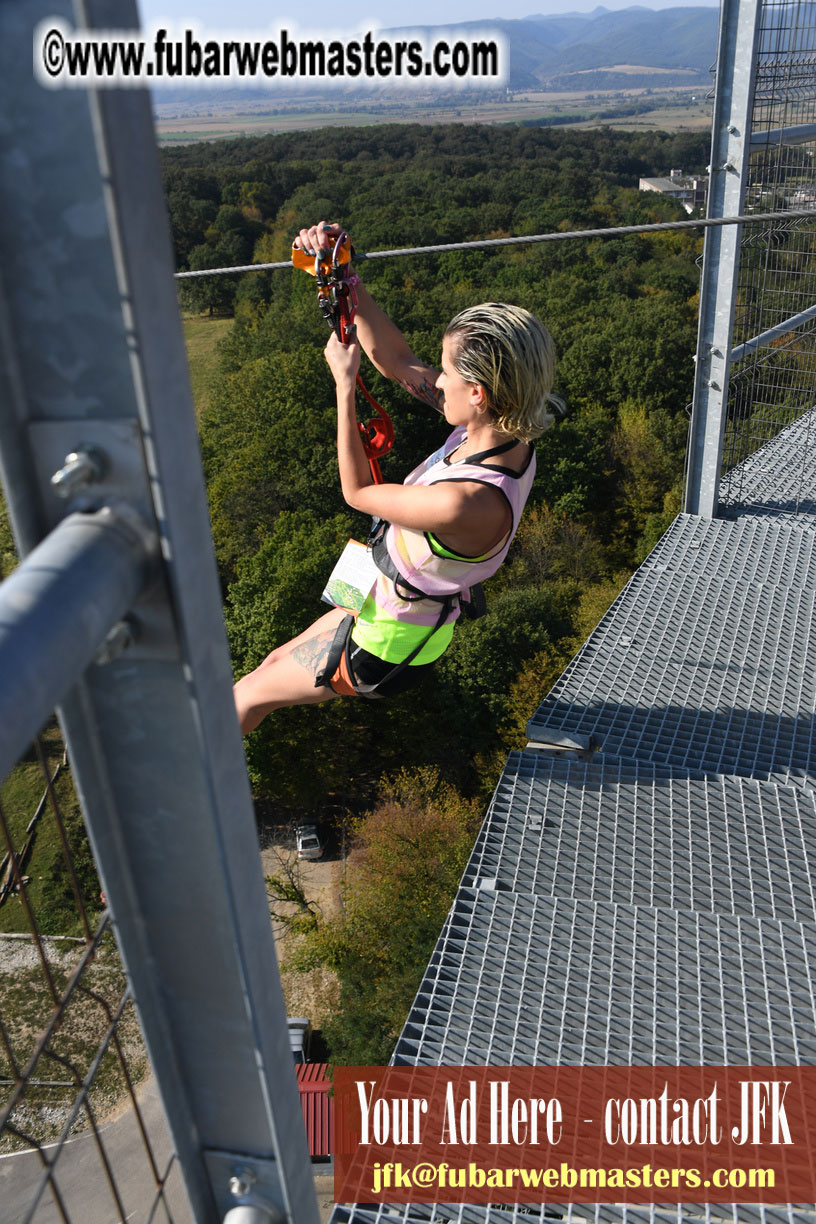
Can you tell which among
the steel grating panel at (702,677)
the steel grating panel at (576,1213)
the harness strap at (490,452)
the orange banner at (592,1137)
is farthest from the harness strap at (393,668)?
the steel grating panel at (702,677)

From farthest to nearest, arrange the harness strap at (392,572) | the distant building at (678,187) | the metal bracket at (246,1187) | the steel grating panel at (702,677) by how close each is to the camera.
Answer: the distant building at (678,187) < the steel grating panel at (702,677) < the harness strap at (392,572) < the metal bracket at (246,1187)

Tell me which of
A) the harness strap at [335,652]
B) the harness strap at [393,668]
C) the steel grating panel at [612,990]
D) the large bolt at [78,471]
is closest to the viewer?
the large bolt at [78,471]

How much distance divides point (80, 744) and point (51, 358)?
1.48 feet

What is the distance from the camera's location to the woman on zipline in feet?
10.3

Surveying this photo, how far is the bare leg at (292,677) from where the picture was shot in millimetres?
3842

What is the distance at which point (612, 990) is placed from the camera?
5000 millimetres

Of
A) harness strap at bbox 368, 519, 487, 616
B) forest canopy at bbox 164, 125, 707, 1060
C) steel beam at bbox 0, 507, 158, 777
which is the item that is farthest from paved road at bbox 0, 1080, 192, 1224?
steel beam at bbox 0, 507, 158, 777

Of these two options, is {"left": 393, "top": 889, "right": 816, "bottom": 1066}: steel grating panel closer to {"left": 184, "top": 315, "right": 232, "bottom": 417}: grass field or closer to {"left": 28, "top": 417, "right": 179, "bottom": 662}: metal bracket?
{"left": 28, "top": 417, "right": 179, "bottom": 662}: metal bracket

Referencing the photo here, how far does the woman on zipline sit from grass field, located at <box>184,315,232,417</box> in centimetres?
3311

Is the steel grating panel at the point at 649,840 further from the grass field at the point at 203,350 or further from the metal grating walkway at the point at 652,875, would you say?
the grass field at the point at 203,350

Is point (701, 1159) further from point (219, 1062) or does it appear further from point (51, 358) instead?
point (51, 358)

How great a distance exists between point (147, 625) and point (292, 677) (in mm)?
2778

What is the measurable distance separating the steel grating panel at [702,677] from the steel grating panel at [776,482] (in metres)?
0.89

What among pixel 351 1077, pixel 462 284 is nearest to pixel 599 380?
pixel 462 284
